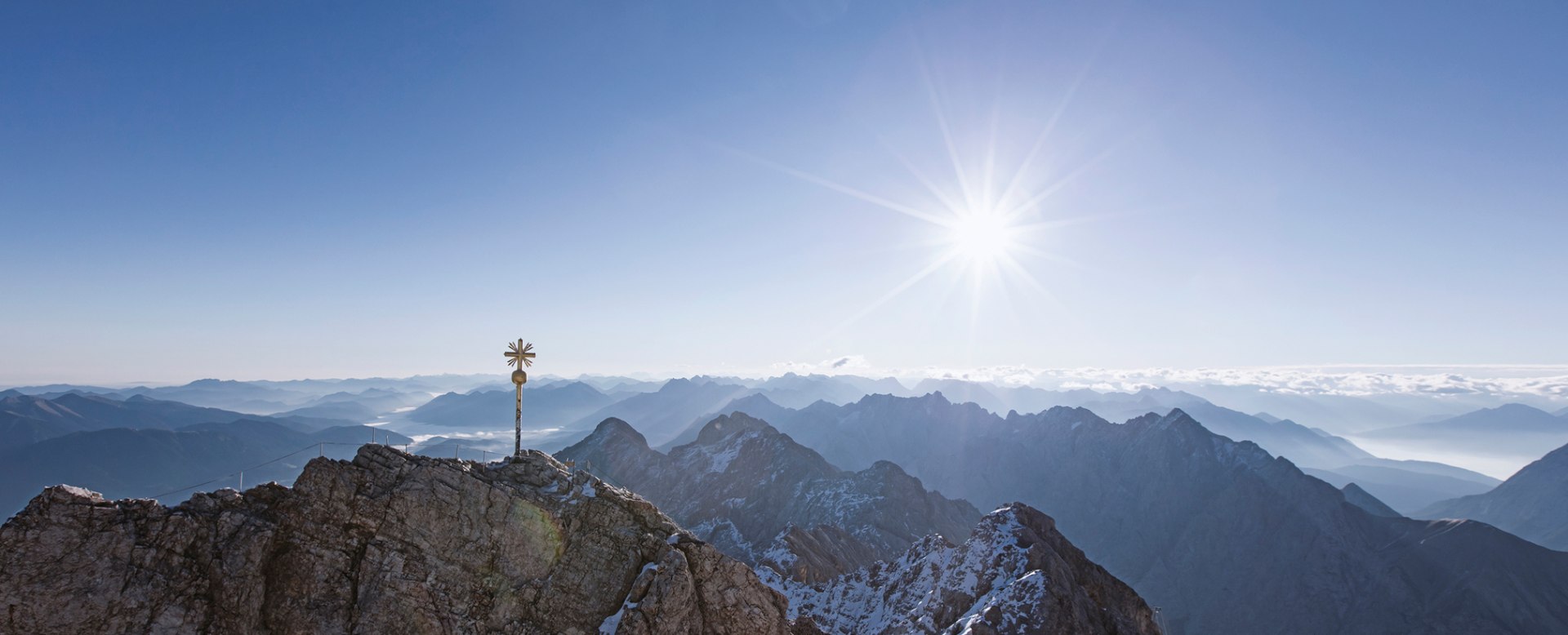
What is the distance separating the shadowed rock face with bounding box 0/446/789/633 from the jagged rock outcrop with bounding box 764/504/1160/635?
26781mm

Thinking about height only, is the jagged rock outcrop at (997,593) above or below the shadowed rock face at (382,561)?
below

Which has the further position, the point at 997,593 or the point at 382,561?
the point at 997,593

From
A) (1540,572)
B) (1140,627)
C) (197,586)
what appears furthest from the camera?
(1540,572)

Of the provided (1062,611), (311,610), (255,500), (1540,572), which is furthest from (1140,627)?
(1540,572)

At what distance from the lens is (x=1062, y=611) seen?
2472 inches

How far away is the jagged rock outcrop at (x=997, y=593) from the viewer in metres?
62.9

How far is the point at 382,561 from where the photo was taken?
33.2 m

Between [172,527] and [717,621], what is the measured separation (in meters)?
28.7

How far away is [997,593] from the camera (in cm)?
6756

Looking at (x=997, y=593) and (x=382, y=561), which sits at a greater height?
(x=382, y=561)

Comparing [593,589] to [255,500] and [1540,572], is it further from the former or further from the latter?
[1540,572]

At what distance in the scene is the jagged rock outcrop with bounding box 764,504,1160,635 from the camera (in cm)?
6290

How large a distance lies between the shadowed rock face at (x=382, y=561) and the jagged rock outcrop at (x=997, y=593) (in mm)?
26781

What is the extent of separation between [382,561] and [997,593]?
59854 mm
